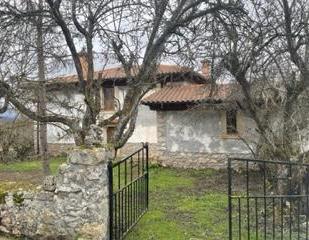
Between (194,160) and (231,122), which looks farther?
(194,160)

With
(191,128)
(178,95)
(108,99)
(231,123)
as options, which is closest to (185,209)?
(231,123)

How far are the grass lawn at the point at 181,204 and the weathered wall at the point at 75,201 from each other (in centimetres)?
45

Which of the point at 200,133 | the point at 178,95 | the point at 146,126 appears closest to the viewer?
the point at 200,133

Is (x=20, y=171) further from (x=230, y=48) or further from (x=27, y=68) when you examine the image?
(x=230, y=48)

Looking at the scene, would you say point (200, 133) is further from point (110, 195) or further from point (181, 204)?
point (110, 195)

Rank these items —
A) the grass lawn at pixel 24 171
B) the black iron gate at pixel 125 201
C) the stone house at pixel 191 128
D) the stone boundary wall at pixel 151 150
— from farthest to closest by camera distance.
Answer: the stone boundary wall at pixel 151 150
the stone house at pixel 191 128
the grass lawn at pixel 24 171
the black iron gate at pixel 125 201

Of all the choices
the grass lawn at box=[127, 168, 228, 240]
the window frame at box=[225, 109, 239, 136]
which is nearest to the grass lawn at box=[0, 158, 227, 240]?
the grass lawn at box=[127, 168, 228, 240]

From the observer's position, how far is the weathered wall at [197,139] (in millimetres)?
15037

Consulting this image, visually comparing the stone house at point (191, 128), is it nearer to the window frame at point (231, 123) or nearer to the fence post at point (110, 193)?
the window frame at point (231, 123)

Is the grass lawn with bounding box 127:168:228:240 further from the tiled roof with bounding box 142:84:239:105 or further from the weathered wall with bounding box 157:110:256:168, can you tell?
the tiled roof with bounding box 142:84:239:105

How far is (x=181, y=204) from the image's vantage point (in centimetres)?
945

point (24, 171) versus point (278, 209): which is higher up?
point (278, 209)

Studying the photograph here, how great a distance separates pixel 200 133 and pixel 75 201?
10.5 meters

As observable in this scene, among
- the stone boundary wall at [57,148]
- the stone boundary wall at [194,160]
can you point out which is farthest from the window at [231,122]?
the stone boundary wall at [57,148]
